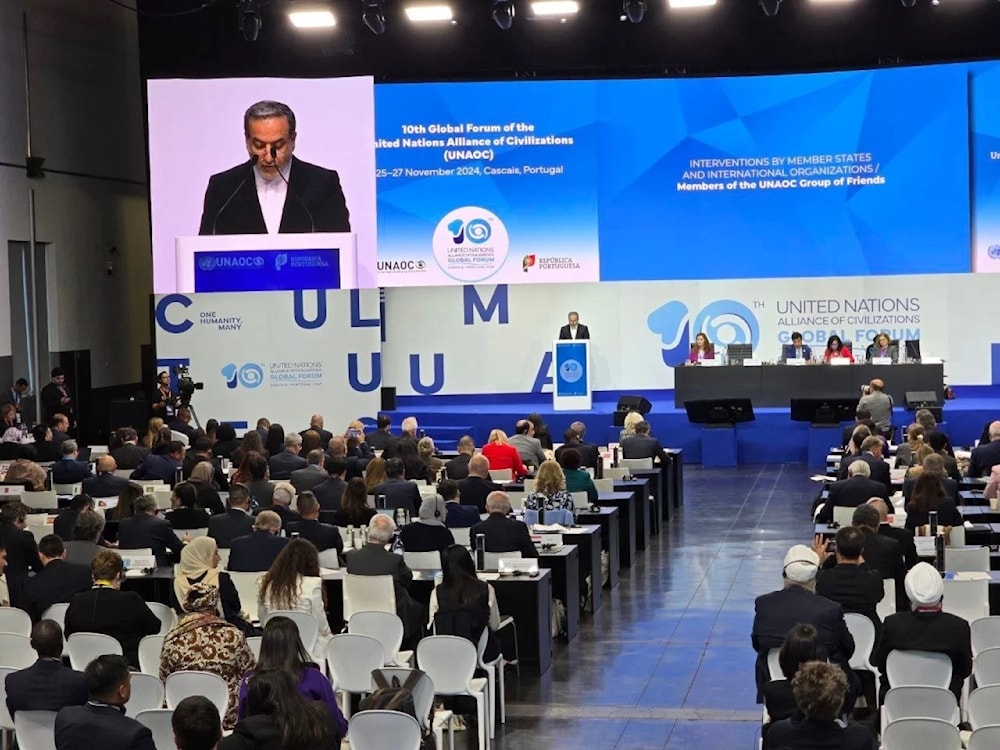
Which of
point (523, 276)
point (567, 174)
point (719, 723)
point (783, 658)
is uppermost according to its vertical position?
point (567, 174)

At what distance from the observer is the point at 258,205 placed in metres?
23.2

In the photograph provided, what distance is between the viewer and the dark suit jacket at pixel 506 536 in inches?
424

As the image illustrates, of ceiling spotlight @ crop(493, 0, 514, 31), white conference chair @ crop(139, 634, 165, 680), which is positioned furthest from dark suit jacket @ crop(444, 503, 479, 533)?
ceiling spotlight @ crop(493, 0, 514, 31)

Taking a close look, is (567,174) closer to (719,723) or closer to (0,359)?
(0,359)

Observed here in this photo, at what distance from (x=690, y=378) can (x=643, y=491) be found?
7.85 meters

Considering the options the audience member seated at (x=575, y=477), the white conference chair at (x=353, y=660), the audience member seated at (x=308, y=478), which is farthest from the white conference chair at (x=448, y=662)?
the audience member seated at (x=308, y=478)

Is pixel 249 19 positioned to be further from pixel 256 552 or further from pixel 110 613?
pixel 110 613

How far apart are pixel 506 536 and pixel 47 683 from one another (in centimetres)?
424

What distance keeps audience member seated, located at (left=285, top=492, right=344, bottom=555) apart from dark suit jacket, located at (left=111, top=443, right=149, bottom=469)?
6289mm

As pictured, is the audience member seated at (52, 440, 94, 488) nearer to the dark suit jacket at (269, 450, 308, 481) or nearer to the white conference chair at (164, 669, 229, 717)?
the dark suit jacket at (269, 450, 308, 481)

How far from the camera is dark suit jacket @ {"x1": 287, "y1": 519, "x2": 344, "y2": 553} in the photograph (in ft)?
35.9

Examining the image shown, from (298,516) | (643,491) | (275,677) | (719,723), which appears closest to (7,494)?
(298,516)

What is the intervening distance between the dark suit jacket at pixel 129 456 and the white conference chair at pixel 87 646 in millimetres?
8705

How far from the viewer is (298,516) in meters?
11.8
